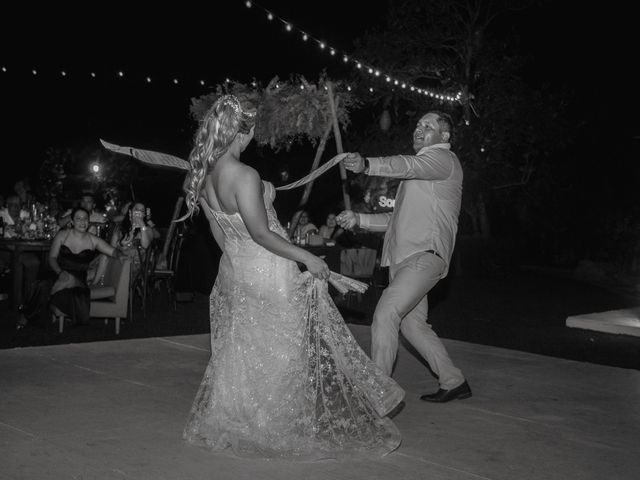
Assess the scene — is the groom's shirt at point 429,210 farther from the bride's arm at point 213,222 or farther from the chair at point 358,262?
the chair at point 358,262

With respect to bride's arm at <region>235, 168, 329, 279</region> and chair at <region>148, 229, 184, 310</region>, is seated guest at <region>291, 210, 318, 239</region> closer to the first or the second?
chair at <region>148, 229, 184, 310</region>

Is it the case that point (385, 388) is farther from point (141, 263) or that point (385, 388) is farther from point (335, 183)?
point (335, 183)

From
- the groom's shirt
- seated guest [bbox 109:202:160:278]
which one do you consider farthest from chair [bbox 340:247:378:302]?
the groom's shirt

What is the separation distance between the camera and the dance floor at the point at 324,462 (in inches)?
153

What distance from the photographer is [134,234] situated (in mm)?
10812

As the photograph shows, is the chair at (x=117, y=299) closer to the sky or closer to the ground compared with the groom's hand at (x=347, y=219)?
closer to the ground

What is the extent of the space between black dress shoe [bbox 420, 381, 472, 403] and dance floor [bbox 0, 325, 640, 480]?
0.06m

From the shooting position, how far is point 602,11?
20.5 meters

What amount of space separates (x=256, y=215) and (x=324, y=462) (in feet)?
4.06

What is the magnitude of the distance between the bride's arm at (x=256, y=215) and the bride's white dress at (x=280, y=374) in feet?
0.55

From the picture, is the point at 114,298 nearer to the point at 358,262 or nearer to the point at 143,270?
the point at 143,270

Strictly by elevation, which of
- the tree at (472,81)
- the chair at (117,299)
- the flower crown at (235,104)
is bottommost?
the chair at (117,299)

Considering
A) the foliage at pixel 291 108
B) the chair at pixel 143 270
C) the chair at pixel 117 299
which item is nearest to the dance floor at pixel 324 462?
the chair at pixel 117 299

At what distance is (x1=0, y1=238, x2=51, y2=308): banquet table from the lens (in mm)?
9773
